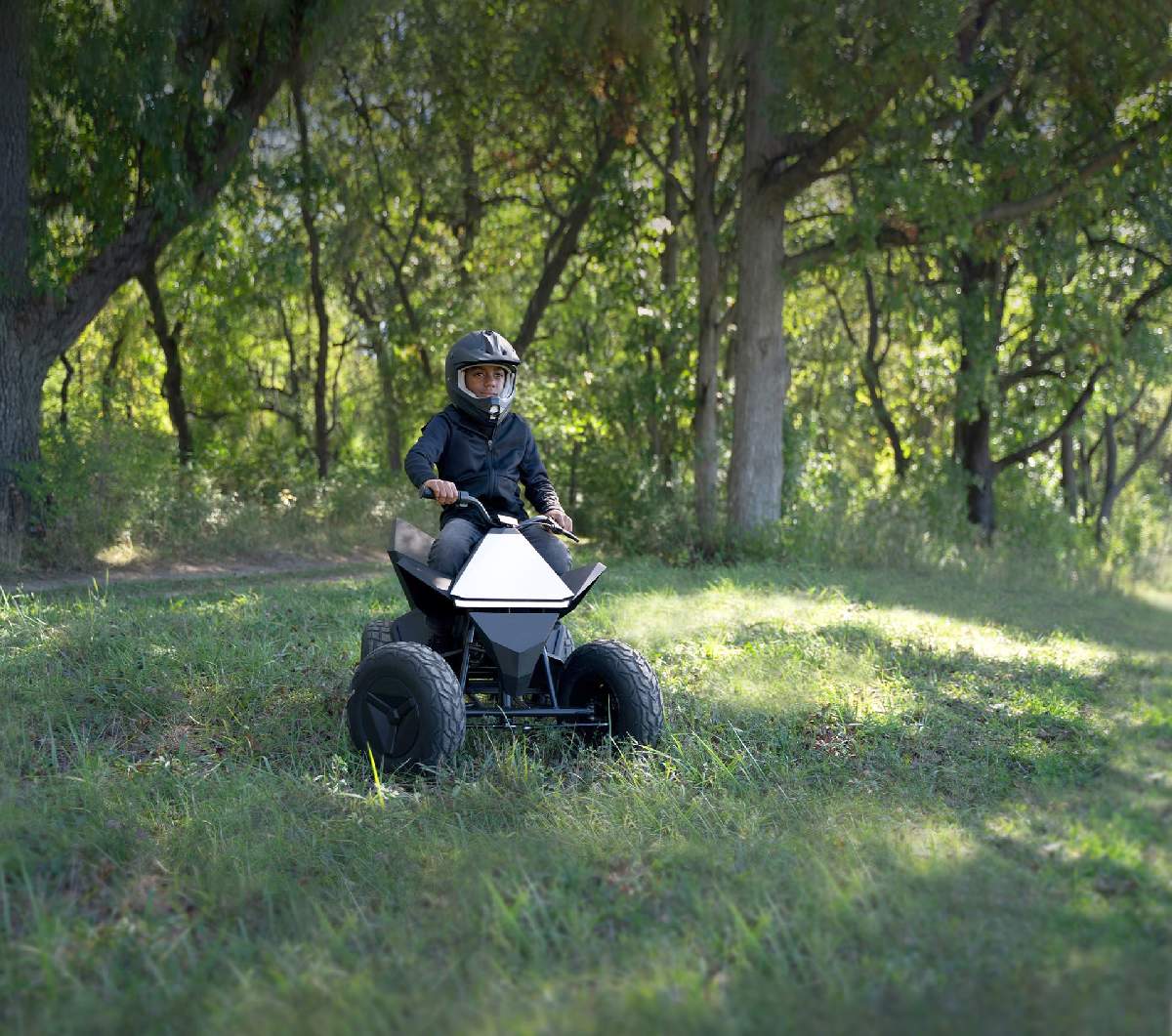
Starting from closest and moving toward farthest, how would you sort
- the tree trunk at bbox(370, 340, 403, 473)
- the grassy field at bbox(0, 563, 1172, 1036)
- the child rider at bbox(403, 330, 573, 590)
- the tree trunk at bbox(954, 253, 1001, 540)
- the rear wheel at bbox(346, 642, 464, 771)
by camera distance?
1. the grassy field at bbox(0, 563, 1172, 1036)
2. the rear wheel at bbox(346, 642, 464, 771)
3. the child rider at bbox(403, 330, 573, 590)
4. the tree trunk at bbox(954, 253, 1001, 540)
5. the tree trunk at bbox(370, 340, 403, 473)

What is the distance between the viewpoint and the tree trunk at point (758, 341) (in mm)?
15102

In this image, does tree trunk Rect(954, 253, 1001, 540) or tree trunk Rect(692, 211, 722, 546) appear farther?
tree trunk Rect(954, 253, 1001, 540)

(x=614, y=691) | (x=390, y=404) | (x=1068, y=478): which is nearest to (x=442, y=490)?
(x=614, y=691)

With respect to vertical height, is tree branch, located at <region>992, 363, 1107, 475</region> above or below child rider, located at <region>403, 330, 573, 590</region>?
above

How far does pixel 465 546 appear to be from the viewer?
5680 millimetres

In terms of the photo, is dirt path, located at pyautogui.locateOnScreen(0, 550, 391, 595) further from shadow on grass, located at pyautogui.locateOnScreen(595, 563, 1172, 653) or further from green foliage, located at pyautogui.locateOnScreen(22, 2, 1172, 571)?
shadow on grass, located at pyautogui.locateOnScreen(595, 563, 1172, 653)

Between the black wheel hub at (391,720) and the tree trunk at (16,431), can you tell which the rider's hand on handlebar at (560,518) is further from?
the tree trunk at (16,431)

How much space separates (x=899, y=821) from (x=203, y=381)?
20.8m

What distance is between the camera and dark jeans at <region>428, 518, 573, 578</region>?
5613mm

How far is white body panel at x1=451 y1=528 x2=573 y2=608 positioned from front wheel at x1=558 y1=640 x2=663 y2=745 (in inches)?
16.6

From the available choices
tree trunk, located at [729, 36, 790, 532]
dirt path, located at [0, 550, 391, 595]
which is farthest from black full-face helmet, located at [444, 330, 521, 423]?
tree trunk, located at [729, 36, 790, 532]

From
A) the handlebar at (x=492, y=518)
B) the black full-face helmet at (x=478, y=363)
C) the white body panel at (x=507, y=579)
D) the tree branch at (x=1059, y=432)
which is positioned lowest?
the white body panel at (x=507, y=579)

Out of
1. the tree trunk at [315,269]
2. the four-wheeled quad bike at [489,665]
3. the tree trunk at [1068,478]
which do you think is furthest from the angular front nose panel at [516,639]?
the tree trunk at [1068,478]

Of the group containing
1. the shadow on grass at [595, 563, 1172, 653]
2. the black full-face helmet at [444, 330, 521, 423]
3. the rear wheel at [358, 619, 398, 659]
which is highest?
the black full-face helmet at [444, 330, 521, 423]
